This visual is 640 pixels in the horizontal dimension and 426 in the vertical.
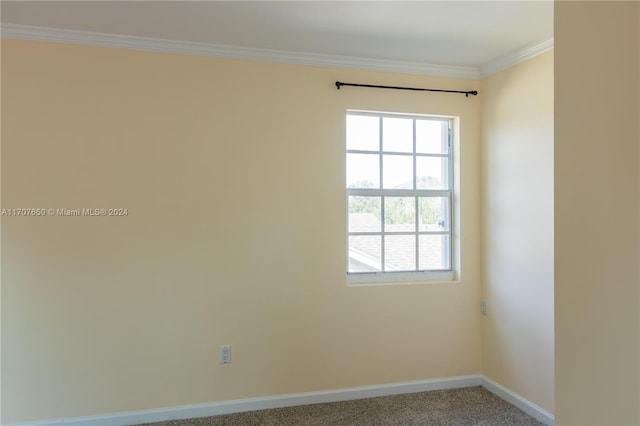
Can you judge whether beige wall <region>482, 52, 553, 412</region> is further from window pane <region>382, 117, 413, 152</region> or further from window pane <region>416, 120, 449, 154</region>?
window pane <region>382, 117, 413, 152</region>

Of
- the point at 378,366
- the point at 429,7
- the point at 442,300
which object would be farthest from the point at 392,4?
the point at 378,366

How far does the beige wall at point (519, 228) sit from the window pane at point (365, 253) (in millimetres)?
885

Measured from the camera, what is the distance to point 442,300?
3398 millimetres

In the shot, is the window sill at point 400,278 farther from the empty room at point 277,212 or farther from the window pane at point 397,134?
the window pane at point 397,134

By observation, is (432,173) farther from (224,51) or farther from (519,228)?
(224,51)

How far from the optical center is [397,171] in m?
3.43

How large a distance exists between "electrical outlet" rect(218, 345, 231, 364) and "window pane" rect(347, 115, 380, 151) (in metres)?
1.74

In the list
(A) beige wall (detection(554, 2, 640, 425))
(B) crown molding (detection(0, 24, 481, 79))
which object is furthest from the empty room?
(A) beige wall (detection(554, 2, 640, 425))

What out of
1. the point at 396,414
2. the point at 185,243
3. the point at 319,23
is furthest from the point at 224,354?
the point at 319,23

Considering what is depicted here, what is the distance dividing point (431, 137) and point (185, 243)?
2121 mm

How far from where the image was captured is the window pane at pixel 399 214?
3.40 metres

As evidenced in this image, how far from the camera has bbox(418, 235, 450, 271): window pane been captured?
3.48m

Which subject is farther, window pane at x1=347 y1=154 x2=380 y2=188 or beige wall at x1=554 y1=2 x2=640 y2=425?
window pane at x1=347 y1=154 x2=380 y2=188

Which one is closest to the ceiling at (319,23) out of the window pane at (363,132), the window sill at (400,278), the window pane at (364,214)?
the window pane at (363,132)
